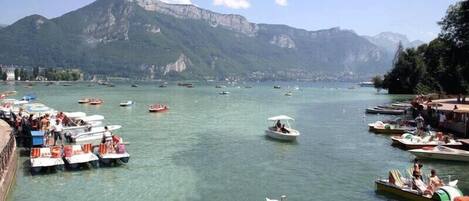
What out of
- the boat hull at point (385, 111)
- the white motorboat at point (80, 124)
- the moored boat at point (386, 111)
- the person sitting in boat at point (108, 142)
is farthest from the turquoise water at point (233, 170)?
the moored boat at point (386, 111)

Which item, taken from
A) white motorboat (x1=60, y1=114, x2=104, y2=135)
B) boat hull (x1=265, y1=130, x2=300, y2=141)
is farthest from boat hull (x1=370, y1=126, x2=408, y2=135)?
white motorboat (x1=60, y1=114, x2=104, y2=135)

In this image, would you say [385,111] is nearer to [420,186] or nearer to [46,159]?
[420,186]

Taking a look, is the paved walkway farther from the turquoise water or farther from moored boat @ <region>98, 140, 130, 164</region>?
moored boat @ <region>98, 140, 130, 164</region>

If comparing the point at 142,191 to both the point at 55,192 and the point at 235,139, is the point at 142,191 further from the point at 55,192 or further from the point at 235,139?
the point at 235,139

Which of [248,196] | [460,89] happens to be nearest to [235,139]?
[248,196]

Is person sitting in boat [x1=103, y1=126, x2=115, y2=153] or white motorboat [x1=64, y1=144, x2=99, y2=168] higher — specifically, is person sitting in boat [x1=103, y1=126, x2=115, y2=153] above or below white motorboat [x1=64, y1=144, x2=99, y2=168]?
above

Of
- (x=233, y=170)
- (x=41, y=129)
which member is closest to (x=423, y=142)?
(x=233, y=170)
